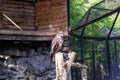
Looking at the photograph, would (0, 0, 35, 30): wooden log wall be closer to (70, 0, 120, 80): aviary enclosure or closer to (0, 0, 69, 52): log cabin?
(0, 0, 69, 52): log cabin

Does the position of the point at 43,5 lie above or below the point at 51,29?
above

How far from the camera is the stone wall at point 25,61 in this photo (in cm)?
927

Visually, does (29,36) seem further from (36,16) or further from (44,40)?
(36,16)

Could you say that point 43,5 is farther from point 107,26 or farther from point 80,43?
point 107,26

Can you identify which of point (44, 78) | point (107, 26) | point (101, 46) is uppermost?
point (107, 26)

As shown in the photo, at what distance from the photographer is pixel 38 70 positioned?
32.6 feet

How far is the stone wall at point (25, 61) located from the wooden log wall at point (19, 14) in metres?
1.02

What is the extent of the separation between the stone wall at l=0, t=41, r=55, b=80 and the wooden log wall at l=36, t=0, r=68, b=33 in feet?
2.32

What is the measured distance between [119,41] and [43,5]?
11.0 feet

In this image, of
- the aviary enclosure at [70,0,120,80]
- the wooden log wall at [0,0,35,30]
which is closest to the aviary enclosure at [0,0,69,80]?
the wooden log wall at [0,0,35,30]

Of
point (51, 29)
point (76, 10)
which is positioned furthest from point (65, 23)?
point (76, 10)

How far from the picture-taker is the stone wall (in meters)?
9.27

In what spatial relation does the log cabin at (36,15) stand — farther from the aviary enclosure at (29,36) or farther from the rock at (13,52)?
the rock at (13,52)

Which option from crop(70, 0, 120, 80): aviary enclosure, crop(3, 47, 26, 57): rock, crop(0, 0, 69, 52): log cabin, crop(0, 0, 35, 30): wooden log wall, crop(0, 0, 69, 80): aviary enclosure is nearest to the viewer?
crop(0, 0, 69, 80): aviary enclosure
